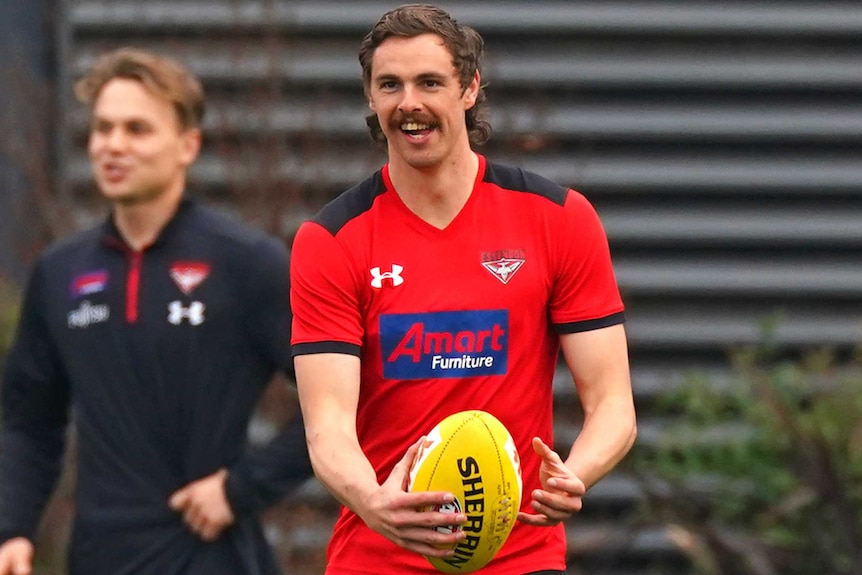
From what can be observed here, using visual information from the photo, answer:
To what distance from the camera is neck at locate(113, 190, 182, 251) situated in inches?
218

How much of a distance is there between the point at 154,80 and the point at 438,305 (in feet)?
5.93

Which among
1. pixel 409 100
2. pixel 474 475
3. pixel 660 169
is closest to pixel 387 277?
pixel 409 100

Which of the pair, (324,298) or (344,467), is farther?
(324,298)

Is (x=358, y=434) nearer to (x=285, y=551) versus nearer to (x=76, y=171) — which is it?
(x=285, y=551)

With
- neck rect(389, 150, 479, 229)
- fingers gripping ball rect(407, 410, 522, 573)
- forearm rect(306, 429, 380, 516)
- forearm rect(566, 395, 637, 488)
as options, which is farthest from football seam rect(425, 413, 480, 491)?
neck rect(389, 150, 479, 229)

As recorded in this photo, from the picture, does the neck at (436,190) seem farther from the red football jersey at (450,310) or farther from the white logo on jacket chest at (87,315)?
the white logo on jacket chest at (87,315)

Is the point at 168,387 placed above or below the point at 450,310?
below

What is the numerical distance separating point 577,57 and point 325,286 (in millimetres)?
5366

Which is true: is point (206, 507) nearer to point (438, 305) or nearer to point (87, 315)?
point (87, 315)

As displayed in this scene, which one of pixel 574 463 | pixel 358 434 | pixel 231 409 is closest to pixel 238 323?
pixel 231 409

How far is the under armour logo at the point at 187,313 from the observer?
537cm

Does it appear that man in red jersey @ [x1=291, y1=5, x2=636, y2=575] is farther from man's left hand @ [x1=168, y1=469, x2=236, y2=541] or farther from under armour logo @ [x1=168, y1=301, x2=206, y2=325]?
under armour logo @ [x1=168, y1=301, x2=206, y2=325]

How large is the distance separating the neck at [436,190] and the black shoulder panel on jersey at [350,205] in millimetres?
75

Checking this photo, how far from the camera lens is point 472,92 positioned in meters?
4.38
